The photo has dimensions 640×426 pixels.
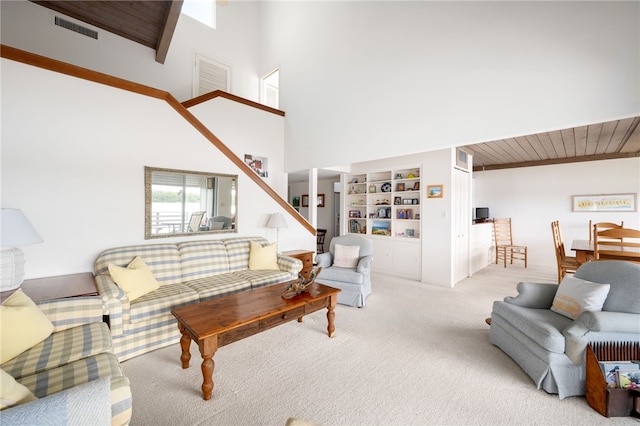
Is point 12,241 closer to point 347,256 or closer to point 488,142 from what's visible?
point 347,256

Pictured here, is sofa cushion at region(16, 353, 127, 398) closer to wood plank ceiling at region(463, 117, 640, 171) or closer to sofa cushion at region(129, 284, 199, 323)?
sofa cushion at region(129, 284, 199, 323)

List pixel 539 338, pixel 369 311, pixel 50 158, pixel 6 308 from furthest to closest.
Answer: pixel 369 311
pixel 50 158
pixel 539 338
pixel 6 308

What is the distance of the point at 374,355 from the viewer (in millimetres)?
2379

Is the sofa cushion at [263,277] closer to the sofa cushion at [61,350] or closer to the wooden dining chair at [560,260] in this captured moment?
the sofa cushion at [61,350]

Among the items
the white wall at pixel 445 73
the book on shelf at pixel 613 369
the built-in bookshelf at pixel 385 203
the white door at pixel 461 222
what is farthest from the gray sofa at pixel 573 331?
the built-in bookshelf at pixel 385 203

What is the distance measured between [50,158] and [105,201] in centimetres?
59

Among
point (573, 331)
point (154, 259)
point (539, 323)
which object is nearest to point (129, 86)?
point (154, 259)

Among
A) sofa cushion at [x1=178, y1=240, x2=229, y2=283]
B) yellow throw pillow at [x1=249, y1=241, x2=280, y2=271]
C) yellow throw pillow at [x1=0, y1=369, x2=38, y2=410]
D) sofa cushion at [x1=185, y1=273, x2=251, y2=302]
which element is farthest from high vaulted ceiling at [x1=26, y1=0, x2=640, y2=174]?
yellow throw pillow at [x1=0, y1=369, x2=38, y2=410]

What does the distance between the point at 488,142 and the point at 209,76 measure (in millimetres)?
5904

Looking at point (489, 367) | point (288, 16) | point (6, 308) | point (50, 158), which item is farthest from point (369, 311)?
point (288, 16)

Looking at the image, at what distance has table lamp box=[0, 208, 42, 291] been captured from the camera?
188 centimetres

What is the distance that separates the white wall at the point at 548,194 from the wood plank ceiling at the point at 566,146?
0.17 metres

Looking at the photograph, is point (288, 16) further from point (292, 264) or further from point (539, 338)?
point (539, 338)

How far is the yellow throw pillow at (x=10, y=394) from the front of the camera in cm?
96
